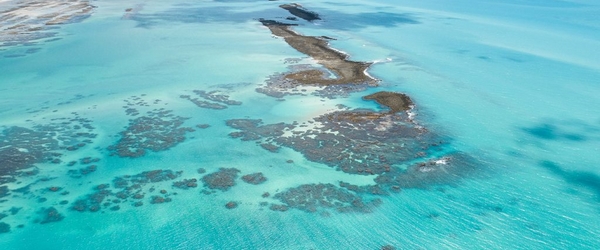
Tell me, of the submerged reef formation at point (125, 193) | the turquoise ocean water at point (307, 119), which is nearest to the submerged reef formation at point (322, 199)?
the turquoise ocean water at point (307, 119)

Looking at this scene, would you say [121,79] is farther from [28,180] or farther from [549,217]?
[549,217]

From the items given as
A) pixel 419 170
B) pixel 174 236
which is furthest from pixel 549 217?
pixel 174 236

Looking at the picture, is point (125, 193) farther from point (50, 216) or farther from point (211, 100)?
point (211, 100)

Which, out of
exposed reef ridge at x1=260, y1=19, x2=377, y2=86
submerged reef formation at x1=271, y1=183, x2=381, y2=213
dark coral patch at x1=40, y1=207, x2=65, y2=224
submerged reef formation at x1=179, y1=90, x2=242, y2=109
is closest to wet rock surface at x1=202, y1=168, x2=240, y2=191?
submerged reef formation at x1=271, y1=183, x2=381, y2=213

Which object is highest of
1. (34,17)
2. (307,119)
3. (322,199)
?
(34,17)

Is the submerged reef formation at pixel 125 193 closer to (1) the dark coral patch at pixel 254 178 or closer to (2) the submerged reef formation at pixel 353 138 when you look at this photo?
(1) the dark coral patch at pixel 254 178

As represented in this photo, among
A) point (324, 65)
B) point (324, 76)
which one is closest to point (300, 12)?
point (324, 65)

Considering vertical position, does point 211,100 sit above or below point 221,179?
above
